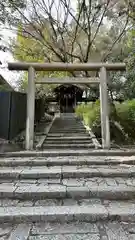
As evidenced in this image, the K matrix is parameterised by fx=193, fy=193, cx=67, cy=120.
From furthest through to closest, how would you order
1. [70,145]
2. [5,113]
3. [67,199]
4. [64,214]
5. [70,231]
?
[70,145] → [5,113] → [67,199] → [64,214] → [70,231]

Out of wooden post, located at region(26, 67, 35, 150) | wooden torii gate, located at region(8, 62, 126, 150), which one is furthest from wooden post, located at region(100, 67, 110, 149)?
wooden post, located at region(26, 67, 35, 150)

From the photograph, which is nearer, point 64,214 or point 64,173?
point 64,214

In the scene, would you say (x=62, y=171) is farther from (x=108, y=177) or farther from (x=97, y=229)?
(x=97, y=229)

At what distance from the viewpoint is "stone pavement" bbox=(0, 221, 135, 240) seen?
8.13 ft

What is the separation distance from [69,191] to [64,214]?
0.62 m

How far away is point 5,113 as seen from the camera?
6.52 meters

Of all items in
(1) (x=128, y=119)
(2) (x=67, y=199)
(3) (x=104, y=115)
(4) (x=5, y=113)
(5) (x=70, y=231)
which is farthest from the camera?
(1) (x=128, y=119)

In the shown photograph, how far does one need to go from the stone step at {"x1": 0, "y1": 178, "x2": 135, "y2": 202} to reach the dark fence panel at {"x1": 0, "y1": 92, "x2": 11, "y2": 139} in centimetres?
297

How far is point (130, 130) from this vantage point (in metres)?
8.10

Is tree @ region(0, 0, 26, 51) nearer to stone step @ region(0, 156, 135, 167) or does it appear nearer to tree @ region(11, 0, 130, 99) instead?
tree @ region(11, 0, 130, 99)

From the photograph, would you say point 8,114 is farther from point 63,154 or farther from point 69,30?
point 69,30

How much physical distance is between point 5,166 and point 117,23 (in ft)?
31.9

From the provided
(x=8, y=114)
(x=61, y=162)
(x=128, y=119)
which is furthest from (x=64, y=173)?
(x=128, y=119)

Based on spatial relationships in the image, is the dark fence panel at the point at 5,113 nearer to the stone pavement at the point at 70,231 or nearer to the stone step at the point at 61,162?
the stone step at the point at 61,162
